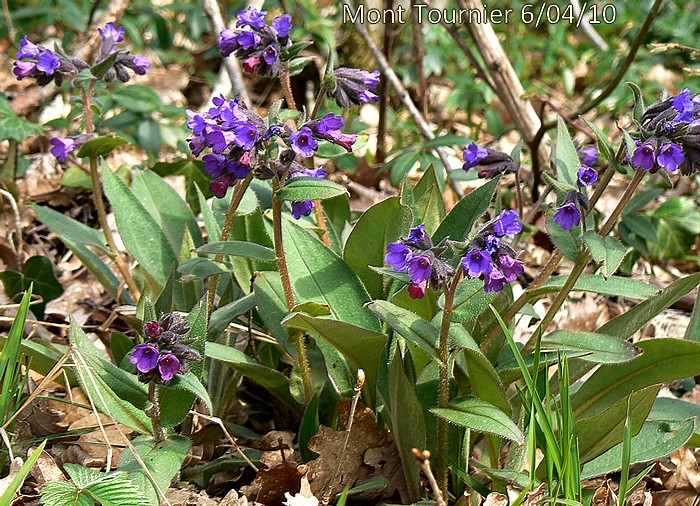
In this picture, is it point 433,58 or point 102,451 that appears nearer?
point 102,451

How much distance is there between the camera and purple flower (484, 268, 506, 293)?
1672 mm

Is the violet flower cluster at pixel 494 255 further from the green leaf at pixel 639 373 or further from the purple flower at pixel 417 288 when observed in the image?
the green leaf at pixel 639 373

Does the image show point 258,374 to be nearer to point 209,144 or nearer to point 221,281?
point 221,281

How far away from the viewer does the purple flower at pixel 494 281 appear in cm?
167

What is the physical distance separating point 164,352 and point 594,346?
1.09m

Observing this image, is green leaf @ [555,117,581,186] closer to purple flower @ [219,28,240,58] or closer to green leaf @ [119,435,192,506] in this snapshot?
purple flower @ [219,28,240,58]

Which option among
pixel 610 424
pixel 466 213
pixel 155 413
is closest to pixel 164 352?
pixel 155 413

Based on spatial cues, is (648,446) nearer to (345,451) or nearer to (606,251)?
(606,251)

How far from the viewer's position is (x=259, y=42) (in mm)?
2240

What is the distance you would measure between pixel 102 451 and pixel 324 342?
75 cm

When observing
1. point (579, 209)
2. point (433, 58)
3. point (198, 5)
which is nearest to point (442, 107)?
point (433, 58)

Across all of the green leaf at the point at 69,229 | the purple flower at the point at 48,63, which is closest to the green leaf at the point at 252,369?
the green leaf at the point at 69,229

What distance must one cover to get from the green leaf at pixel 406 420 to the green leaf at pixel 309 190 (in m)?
0.44

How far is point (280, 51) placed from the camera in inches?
89.2
